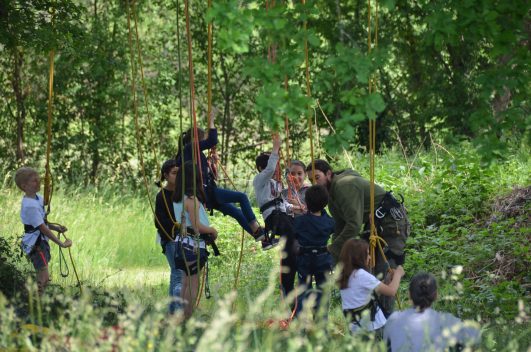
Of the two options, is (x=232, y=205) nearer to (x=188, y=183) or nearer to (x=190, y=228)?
(x=190, y=228)

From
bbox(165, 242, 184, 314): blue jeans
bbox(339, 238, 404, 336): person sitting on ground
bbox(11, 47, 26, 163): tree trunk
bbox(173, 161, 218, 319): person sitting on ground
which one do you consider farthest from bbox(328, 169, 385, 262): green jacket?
bbox(11, 47, 26, 163): tree trunk

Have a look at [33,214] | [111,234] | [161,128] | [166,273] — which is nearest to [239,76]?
[161,128]

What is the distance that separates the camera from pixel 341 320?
949cm

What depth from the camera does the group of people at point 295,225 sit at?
7.57 meters

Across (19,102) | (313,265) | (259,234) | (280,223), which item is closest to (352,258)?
(313,265)

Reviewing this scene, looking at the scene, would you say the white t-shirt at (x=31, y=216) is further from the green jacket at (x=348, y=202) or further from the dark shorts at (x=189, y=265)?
the green jacket at (x=348, y=202)

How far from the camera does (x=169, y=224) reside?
359 inches

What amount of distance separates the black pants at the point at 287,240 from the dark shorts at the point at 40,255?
6.33ft

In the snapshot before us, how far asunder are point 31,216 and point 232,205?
1.84m

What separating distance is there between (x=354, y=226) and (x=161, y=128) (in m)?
13.7

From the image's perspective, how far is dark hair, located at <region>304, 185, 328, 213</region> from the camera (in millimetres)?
8344

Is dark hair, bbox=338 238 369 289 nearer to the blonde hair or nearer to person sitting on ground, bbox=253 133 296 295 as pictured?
person sitting on ground, bbox=253 133 296 295

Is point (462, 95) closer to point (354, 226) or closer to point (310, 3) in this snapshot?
point (354, 226)

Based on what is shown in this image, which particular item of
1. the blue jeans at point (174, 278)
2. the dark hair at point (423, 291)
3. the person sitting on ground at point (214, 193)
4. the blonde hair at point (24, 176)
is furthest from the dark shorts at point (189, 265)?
the dark hair at point (423, 291)
